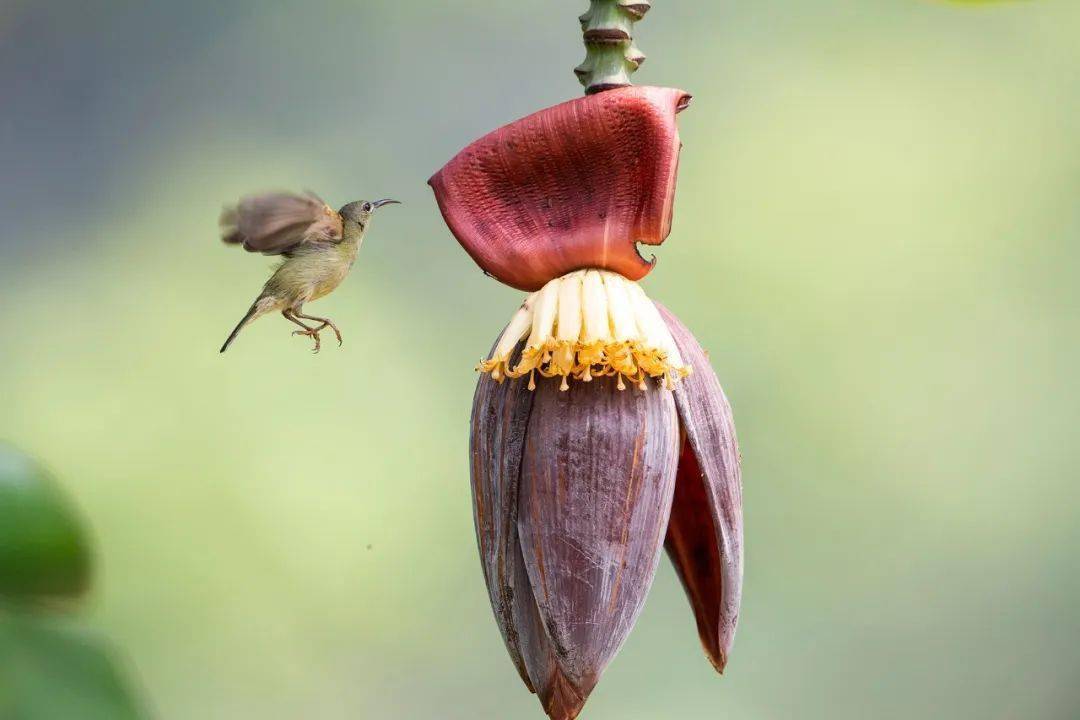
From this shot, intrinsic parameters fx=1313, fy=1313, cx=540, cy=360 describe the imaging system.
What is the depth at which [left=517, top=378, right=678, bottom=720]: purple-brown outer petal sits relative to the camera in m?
0.62

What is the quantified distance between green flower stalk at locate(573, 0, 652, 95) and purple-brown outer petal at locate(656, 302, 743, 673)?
0.12 meters

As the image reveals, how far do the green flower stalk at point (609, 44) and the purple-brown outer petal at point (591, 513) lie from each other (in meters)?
0.15

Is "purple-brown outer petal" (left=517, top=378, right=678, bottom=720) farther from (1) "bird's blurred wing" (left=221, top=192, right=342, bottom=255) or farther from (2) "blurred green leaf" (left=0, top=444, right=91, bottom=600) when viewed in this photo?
(2) "blurred green leaf" (left=0, top=444, right=91, bottom=600)

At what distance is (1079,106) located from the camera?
167 cm

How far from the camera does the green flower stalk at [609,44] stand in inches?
24.8

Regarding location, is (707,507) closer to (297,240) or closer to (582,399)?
(582,399)

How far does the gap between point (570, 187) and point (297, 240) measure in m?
0.15

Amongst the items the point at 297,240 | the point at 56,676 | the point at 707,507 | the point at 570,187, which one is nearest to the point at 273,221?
the point at 297,240

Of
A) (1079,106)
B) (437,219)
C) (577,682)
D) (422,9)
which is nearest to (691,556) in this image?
(577,682)

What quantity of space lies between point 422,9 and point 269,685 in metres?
0.83

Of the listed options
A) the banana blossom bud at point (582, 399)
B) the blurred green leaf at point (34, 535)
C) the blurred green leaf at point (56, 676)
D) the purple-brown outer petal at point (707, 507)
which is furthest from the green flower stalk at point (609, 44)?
the blurred green leaf at point (56, 676)

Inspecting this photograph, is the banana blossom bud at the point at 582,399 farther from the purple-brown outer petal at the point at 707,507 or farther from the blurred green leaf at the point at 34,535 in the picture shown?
the blurred green leaf at the point at 34,535

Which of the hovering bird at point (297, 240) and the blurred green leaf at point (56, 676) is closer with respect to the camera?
the hovering bird at point (297, 240)

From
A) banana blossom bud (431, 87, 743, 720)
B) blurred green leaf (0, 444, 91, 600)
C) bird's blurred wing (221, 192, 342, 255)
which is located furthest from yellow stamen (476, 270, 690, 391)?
blurred green leaf (0, 444, 91, 600)
